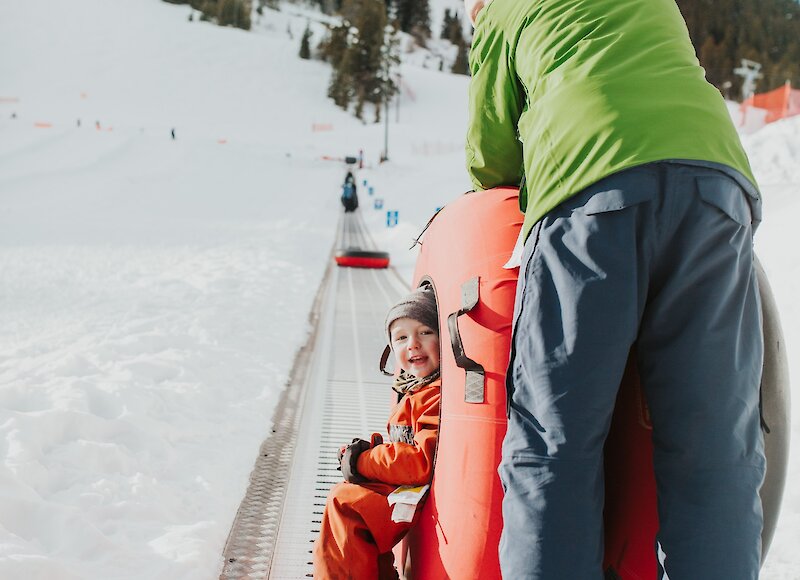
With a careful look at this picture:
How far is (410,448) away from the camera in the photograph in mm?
1850

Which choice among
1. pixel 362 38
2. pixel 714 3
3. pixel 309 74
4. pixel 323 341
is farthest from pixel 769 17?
pixel 323 341

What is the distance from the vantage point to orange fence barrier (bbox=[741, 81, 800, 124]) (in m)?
13.6

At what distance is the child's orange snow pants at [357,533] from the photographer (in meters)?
1.81

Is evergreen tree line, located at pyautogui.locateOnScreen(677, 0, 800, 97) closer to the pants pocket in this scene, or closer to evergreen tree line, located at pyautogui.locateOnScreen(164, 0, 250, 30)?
the pants pocket

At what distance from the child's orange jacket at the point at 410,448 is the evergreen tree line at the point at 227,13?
79.8 m

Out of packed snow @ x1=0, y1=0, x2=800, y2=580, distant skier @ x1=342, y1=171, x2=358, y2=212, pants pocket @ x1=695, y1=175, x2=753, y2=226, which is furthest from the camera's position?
distant skier @ x1=342, y1=171, x2=358, y2=212

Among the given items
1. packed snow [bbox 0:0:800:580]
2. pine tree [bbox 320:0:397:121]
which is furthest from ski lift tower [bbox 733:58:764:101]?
packed snow [bbox 0:0:800:580]

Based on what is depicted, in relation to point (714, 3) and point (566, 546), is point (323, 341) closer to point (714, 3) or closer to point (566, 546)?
point (566, 546)

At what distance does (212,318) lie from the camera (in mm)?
5301

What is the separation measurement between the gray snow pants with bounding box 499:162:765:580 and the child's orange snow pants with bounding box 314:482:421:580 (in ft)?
1.99

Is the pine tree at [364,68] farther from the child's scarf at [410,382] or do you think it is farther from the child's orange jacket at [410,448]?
the child's orange jacket at [410,448]

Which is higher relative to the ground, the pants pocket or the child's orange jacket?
the pants pocket

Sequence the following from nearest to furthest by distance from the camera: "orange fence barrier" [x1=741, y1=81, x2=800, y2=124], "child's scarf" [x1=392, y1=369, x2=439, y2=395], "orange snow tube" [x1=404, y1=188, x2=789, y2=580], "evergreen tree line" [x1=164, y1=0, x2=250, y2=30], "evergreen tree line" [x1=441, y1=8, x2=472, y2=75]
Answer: "orange snow tube" [x1=404, y1=188, x2=789, y2=580]
"child's scarf" [x1=392, y1=369, x2=439, y2=395]
"orange fence barrier" [x1=741, y1=81, x2=800, y2=124]
"evergreen tree line" [x1=164, y1=0, x2=250, y2=30]
"evergreen tree line" [x1=441, y1=8, x2=472, y2=75]

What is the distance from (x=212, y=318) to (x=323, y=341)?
0.85 m
